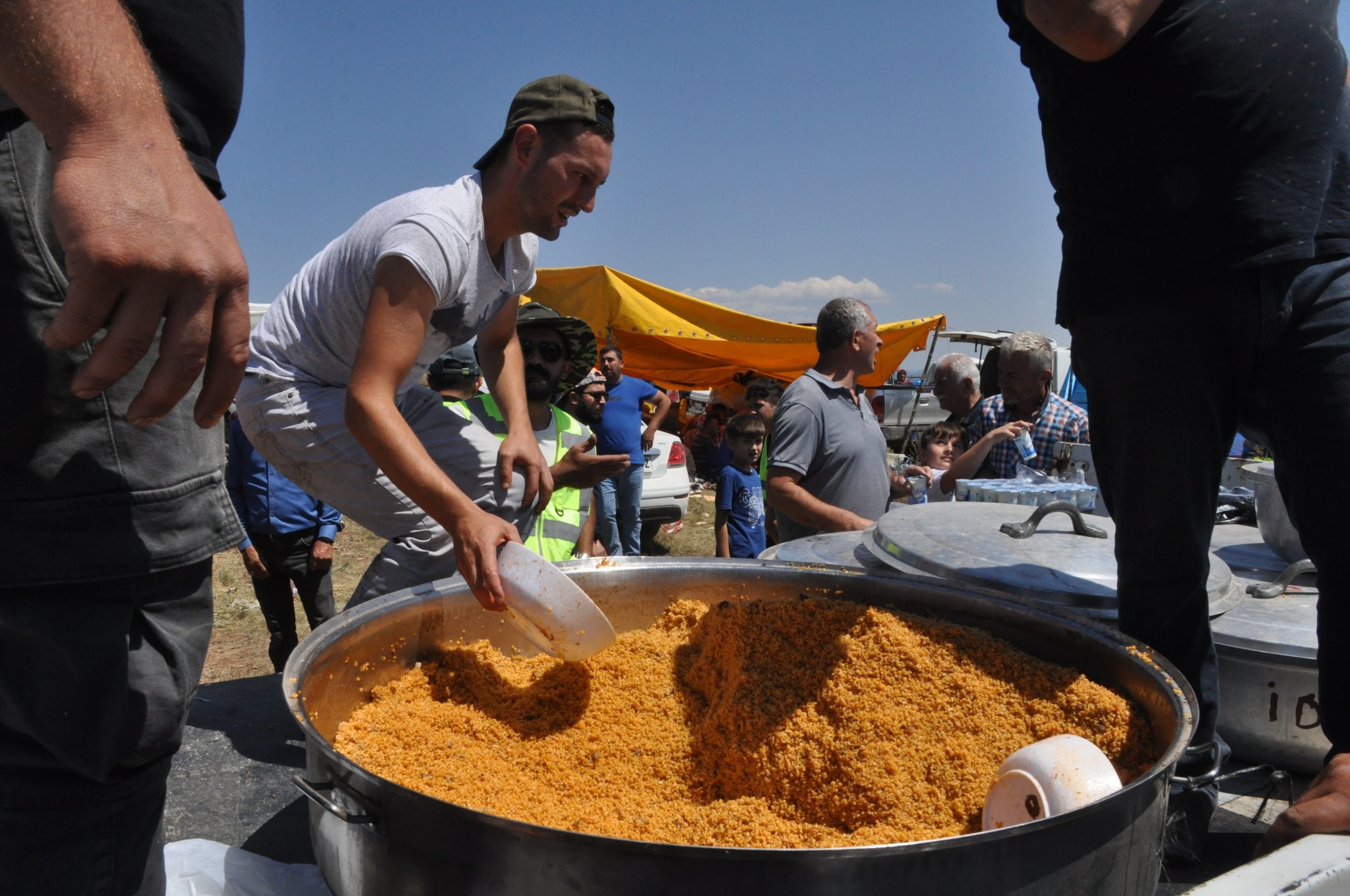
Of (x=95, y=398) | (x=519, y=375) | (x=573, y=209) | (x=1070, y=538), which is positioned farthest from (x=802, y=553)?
(x=95, y=398)

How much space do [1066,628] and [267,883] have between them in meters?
1.51

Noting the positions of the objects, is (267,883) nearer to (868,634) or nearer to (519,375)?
(868,634)

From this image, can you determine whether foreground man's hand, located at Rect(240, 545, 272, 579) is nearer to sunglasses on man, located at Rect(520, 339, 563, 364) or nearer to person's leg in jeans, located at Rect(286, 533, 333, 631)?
person's leg in jeans, located at Rect(286, 533, 333, 631)

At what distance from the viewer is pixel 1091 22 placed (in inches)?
53.6

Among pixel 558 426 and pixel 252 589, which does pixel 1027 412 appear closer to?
pixel 558 426

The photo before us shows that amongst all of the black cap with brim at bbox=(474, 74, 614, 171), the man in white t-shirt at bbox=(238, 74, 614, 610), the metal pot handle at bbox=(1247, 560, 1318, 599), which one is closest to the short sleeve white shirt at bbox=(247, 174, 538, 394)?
the man in white t-shirt at bbox=(238, 74, 614, 610)

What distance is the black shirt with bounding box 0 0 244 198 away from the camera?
3.20 ft

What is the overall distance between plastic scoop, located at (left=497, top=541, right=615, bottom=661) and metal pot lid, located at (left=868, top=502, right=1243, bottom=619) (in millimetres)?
917

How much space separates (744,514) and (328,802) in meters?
5.02

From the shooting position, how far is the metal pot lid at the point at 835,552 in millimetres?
2270

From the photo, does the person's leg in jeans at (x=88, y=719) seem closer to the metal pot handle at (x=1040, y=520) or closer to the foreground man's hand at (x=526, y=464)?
the foreground man's hand at (x=526, y=464)

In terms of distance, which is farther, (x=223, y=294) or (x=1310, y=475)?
(x=1310, y=475)

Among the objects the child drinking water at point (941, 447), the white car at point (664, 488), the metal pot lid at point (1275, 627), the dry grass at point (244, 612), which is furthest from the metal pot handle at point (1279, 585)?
the white car at point (664, 488)

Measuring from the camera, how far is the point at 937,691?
1316mm
